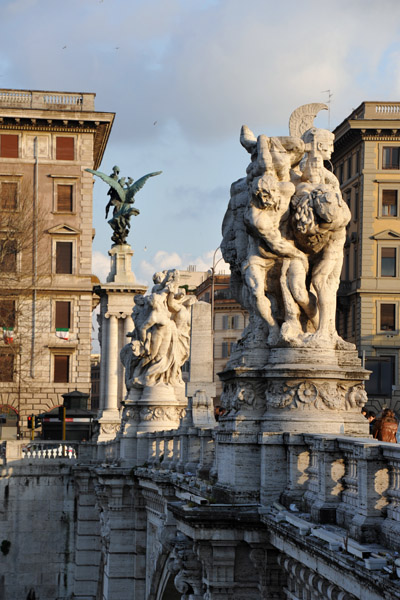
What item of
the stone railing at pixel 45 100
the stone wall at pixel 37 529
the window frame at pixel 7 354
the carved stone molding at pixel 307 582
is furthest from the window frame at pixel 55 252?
the carved stone molding at pixel 307 582

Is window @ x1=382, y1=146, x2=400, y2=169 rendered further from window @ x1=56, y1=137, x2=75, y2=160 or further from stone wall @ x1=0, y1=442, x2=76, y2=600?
stone wall @ x1=0, y1=442, x2=76, y2=600

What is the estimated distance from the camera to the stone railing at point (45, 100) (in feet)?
204

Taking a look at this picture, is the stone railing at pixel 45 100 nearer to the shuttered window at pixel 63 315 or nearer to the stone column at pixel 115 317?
the shuttered window at pixel 63 315

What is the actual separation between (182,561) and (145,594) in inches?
548

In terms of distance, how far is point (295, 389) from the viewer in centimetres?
1224

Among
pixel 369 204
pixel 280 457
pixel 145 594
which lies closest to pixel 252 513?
pixel 280 457

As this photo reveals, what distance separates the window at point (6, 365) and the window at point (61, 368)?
2.75 m

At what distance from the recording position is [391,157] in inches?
2328

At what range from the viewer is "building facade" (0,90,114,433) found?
5994 cm

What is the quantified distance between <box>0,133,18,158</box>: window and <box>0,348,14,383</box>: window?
11603 millimetres

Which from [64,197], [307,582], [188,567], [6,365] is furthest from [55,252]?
[307,582]

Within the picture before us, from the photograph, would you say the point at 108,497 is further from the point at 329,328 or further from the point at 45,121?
the point at 45,121

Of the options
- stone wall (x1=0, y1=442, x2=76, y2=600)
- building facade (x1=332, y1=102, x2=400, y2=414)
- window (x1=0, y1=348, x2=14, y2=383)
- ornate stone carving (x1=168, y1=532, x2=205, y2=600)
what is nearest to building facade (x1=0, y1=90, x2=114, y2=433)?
window (x1=0, y1=348, x2=14, y2=383)

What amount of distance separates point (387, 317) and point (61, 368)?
53.9ft
